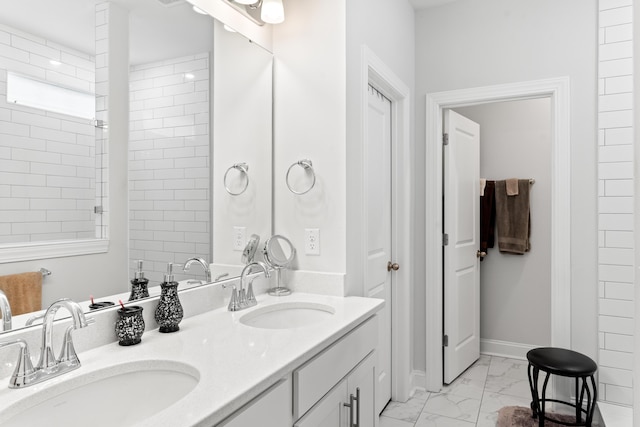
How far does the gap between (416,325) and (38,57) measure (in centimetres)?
268

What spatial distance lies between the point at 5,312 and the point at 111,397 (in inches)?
13.1

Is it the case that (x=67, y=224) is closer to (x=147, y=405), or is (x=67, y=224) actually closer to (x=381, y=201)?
(x=147, y=405)

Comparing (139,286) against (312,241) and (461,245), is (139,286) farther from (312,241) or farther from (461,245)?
(461,245)

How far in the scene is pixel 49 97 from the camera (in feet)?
3.70

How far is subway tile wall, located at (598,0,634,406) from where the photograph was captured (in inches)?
Result: 93.2

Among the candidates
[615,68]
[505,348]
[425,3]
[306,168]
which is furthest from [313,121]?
[505,348]

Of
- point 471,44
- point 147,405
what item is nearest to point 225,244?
point 147,405

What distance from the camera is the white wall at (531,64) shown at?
251 cm

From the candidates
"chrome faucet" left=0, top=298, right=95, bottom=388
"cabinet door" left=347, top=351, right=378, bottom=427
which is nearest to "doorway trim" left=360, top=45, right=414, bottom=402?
"cabinet door" left=347, top=351, right=378, bottom=427

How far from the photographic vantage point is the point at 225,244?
6.13 ft

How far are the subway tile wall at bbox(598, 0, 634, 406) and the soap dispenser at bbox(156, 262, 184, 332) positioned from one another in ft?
7.86

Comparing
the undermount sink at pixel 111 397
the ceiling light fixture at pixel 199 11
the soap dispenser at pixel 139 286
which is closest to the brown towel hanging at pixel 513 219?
the ceiling light fixture at pixel 199 11

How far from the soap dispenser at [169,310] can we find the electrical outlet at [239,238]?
559 millimetres

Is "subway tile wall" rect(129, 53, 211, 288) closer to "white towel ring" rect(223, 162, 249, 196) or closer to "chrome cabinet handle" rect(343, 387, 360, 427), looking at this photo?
"white towel ring" rect(223, 162, 249, 196)
